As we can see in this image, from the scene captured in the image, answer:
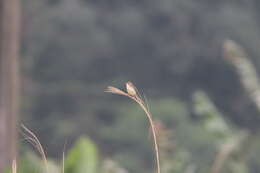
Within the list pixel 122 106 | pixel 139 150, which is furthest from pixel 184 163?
pixel 122 106

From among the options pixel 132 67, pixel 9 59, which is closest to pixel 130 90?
pixel 9 59

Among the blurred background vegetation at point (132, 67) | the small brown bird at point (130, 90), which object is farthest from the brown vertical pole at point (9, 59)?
the blurred background vegetation at point (132, 67)

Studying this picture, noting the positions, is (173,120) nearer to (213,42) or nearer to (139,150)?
(139,150)

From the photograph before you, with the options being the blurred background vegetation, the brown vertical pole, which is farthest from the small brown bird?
the blurred background vegetation

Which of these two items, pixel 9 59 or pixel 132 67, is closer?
pixel 9 59

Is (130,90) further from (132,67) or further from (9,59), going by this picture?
(132,67)

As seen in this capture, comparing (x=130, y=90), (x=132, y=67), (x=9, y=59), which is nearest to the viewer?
(x=130, y=90)

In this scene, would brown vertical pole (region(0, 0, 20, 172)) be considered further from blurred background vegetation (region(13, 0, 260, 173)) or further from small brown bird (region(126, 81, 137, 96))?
blurred background vegetation (region(13, 0, 260, 173))

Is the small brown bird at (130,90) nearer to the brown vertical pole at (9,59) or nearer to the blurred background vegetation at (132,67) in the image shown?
the brown vertical pole at (9,59)
